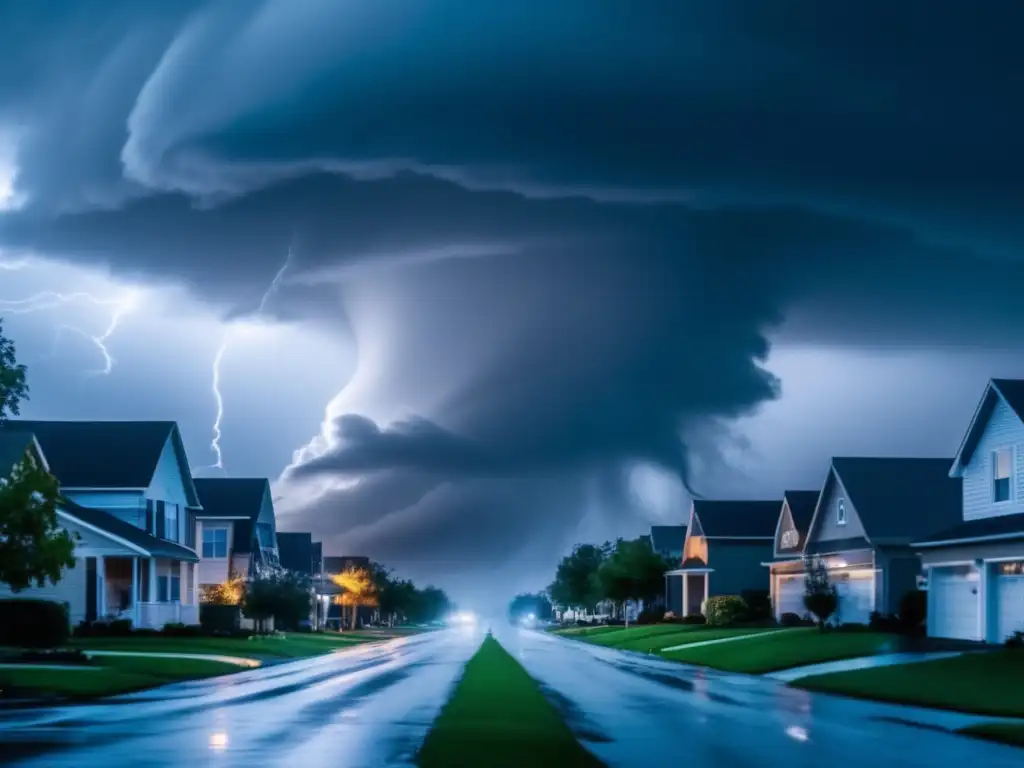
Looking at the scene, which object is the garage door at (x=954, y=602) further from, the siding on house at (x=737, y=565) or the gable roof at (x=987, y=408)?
the siding on house at (x=737, y=565)

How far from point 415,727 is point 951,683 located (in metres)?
16.8

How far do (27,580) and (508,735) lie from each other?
53.1ft

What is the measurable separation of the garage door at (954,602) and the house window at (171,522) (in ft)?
125

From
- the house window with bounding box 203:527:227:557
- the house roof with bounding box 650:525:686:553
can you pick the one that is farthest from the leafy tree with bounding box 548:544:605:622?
the house window with bounding box 203:527:227:557

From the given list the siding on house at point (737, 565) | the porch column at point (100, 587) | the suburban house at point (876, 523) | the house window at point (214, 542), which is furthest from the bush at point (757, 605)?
the porch column at point (100, 587)

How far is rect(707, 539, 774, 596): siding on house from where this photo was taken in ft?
323

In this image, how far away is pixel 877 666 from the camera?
140 ft

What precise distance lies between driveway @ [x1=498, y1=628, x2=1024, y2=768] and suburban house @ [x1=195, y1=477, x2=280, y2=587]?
55041 millimetres

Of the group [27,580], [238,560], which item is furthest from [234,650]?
[238,560]

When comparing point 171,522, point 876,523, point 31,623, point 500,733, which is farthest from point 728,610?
point 500,733

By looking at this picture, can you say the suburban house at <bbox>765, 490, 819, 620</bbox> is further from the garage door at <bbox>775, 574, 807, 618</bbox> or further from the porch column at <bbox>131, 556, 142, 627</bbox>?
the porch column at <bbox>131, 556, 142, 627</bbox>

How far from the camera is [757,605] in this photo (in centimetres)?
9188

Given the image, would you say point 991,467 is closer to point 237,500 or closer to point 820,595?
point 820,595

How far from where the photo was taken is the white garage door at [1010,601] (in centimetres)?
4562
